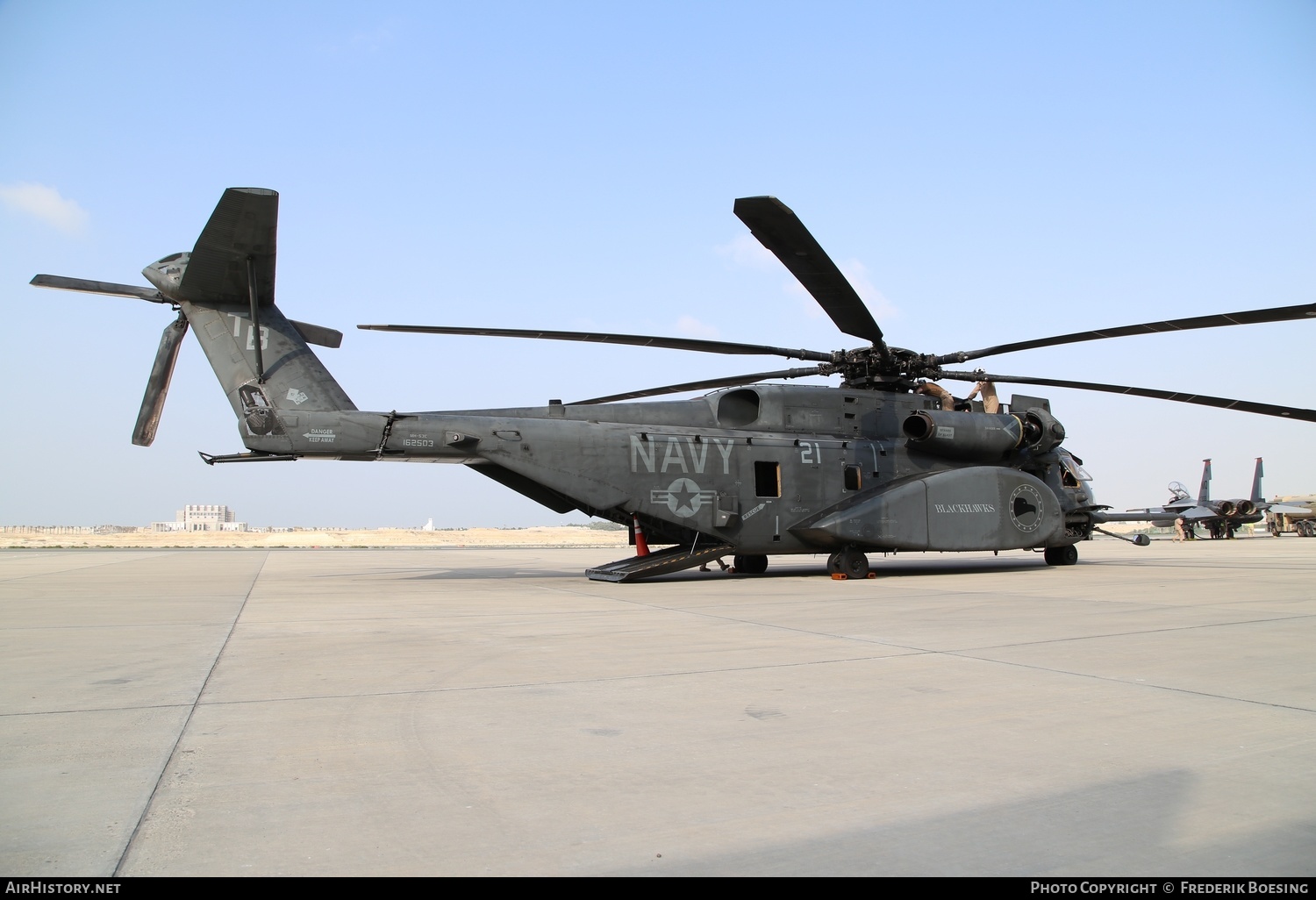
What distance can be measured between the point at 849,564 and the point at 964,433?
3.60 metres

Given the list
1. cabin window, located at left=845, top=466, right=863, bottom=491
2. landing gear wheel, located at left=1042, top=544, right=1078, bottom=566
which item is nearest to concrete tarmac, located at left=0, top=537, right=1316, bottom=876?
cabin window, located at left=845, top=466, right=863, bottom=491

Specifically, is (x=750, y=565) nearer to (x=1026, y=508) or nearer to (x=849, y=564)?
(x=849, y=564)

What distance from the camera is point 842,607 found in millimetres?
9984

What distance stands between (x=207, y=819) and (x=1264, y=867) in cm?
340

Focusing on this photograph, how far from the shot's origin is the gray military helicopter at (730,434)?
41.5 ft

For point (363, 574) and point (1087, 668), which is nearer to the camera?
point (1087, 668)

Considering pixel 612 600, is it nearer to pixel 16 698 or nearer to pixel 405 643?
pixel 405 643

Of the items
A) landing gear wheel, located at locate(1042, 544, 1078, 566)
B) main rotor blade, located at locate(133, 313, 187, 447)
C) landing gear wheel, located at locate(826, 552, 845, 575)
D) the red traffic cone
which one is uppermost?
main rotor blade, located at locate(133, 313, 187, 447)

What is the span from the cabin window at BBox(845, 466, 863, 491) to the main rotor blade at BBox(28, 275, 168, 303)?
1152cm

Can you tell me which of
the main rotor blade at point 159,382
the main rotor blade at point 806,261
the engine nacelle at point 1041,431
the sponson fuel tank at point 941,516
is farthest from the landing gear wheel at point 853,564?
the main rotor blade at point 159,382

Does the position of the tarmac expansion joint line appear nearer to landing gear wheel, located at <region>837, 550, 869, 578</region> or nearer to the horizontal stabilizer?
the horizontal stabilizer

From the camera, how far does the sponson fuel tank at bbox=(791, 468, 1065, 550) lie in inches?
605

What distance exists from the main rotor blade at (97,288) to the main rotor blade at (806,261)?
28.8 ft

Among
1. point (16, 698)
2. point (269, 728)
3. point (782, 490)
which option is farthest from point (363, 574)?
point (269, 728)
